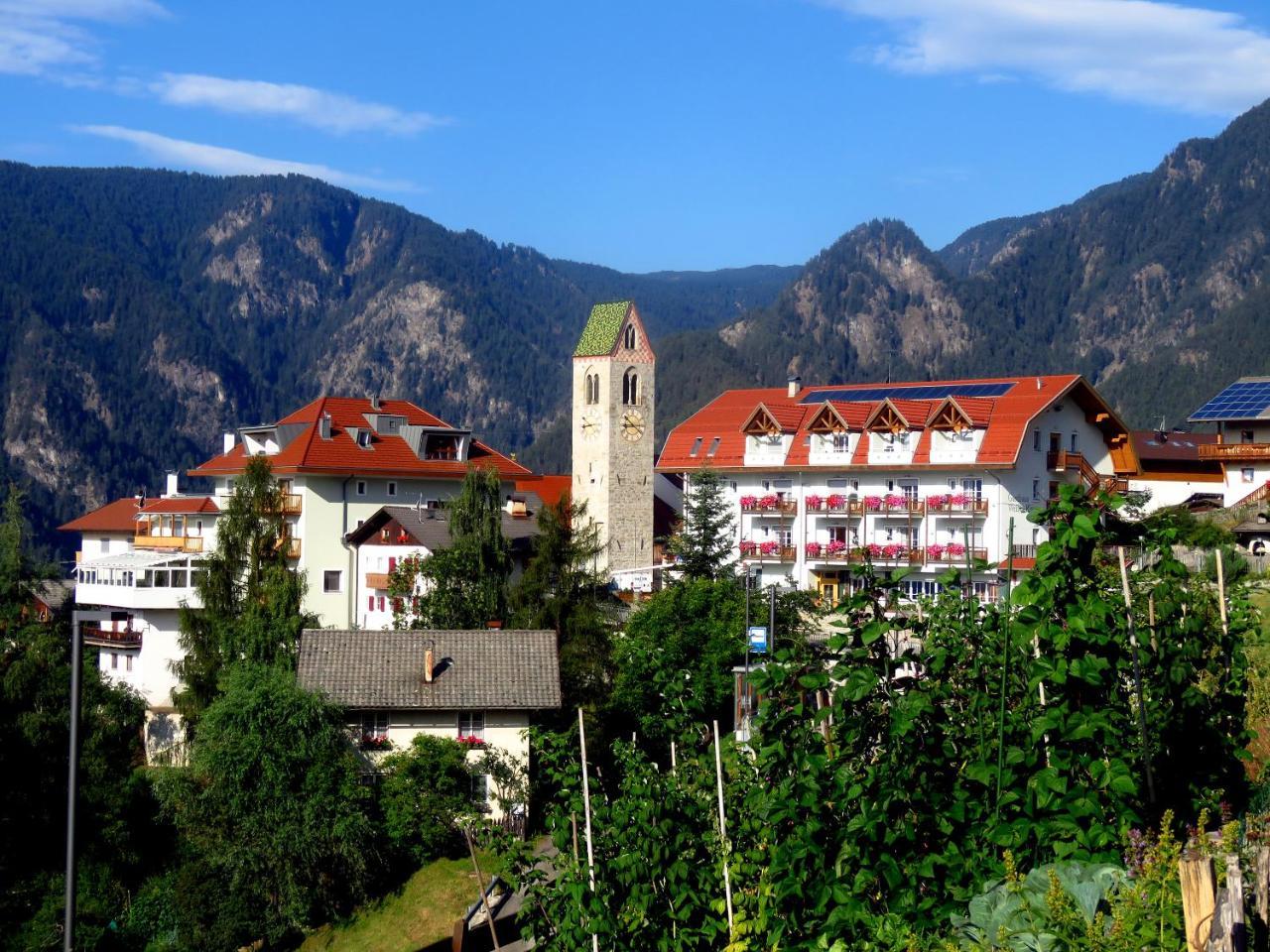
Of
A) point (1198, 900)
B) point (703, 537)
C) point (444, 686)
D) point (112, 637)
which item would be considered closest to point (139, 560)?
point (112, 637)

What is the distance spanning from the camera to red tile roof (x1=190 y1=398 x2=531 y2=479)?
217 feet

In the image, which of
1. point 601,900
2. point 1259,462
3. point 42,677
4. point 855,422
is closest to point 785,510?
point 855,422

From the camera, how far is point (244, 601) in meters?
51.5

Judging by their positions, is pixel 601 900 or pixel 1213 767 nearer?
pixel 1213 767

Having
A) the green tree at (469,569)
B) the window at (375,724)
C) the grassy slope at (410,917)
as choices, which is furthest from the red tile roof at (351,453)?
the grassy slope at (410,917)

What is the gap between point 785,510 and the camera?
61.3 metres

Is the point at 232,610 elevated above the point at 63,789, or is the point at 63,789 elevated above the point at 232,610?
the point at 232,610

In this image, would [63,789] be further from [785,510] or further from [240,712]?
[785,510]

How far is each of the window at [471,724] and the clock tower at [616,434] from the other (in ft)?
105

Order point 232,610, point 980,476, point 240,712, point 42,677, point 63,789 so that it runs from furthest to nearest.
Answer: point 980,476
point 232,610
point 42,677
point 63,789
point 240,712

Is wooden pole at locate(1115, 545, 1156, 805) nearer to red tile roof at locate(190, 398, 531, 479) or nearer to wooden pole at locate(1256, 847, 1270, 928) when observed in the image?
wooden pole at locate(1256, 847, 1270, 928)

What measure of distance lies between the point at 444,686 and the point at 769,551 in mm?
23419

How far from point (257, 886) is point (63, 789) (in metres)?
10.4

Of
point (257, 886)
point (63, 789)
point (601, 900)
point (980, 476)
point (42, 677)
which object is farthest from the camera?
point (980, 476)
